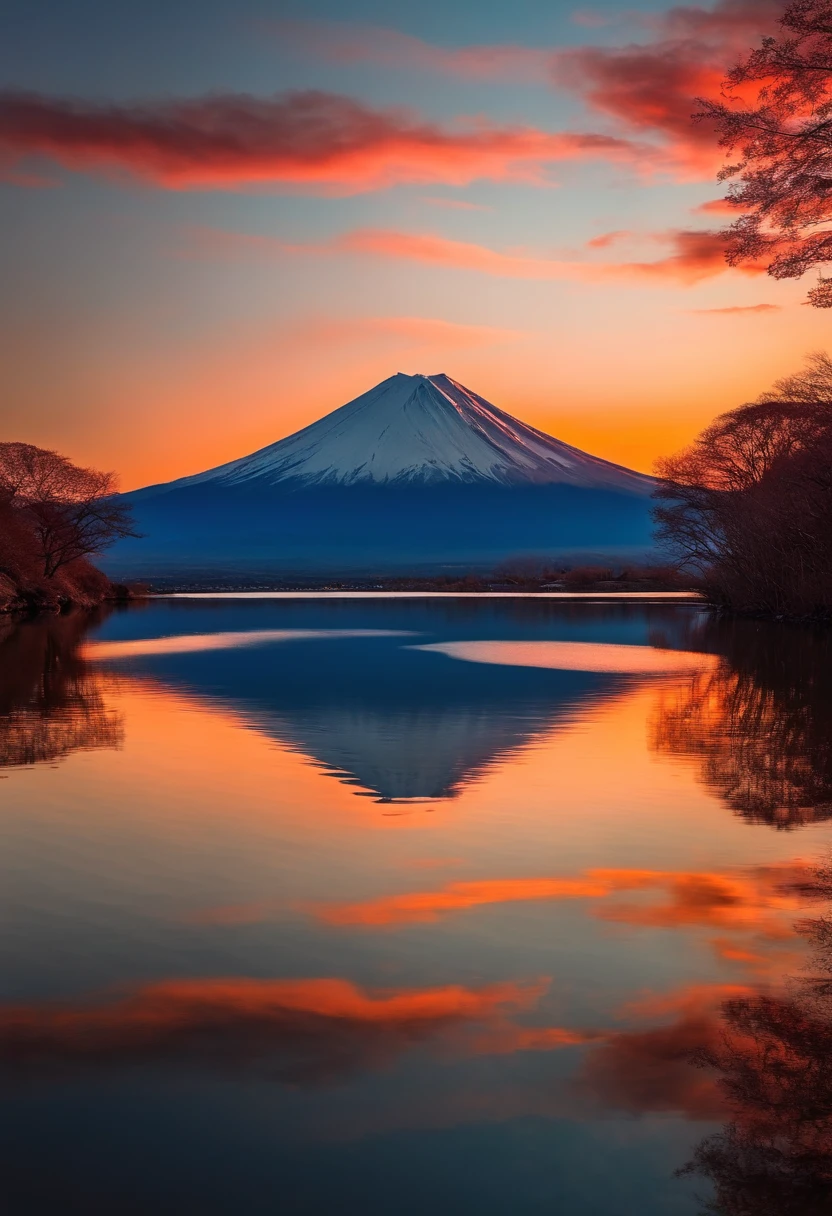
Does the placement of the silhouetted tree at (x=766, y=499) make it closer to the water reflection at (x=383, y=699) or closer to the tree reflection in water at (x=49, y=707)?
the water reflection at (x=383, y=699)

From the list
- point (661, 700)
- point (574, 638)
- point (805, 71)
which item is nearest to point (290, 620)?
point (574, 638)

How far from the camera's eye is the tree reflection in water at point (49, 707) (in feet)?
41.5

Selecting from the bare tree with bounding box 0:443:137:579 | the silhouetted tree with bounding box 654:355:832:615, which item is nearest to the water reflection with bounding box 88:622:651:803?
the silhouetted tree with bounding box 654:355:832:615

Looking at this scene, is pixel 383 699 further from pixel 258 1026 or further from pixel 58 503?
pixel 58 503

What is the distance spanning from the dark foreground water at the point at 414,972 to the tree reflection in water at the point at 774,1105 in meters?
0.01

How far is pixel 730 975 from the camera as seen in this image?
533 cm

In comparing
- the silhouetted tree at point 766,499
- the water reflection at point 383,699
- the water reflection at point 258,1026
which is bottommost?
the water reflection at point 258,1026

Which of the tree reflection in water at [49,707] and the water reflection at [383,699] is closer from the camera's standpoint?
the water reflection at [383,699]

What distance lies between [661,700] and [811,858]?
9.84m

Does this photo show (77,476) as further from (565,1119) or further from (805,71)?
(565,1119)

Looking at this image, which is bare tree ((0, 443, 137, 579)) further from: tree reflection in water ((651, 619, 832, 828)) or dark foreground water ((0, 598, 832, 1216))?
dark foreground water ((0, 598, 832, 1216))

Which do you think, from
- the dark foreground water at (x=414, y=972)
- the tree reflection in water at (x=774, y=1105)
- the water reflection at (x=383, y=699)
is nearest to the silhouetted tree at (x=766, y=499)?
the water reflection at (x=383, y=699)

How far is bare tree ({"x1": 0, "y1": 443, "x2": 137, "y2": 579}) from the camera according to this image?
5544cm

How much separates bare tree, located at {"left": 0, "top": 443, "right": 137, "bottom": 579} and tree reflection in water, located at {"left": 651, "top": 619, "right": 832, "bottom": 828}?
3642 centimetres
